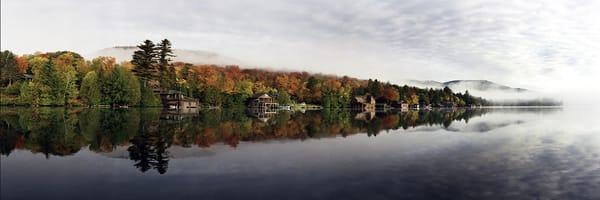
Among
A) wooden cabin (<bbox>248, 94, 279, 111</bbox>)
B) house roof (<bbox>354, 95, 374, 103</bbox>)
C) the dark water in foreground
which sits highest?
house roof (<bbox>354, 95, 374, 103</bbox>)

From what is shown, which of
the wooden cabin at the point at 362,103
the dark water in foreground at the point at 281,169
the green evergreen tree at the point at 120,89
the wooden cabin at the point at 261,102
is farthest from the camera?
the wooden cabin at the point at 362,103

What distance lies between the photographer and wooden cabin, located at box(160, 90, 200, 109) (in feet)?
281

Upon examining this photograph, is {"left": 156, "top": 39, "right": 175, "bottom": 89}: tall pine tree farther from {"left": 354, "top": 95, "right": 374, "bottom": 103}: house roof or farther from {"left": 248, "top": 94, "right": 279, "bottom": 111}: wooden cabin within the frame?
{"left": 354, "top": 95, "right": 374, "bottom": 103}: house roof

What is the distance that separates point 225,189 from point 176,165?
4.64 meters

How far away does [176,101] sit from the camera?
8594 cm

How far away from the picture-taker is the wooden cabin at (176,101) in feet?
281

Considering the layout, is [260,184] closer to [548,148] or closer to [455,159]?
[455,159]

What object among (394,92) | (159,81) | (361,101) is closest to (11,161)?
(159,81)

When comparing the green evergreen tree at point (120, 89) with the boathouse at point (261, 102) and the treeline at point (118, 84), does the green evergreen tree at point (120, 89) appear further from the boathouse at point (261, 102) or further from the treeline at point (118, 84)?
the boathouse at point (261, 102)

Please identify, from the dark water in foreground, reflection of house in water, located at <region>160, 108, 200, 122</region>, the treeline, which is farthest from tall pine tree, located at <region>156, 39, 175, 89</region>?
the dark water in foreground

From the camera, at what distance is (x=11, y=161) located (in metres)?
15.3

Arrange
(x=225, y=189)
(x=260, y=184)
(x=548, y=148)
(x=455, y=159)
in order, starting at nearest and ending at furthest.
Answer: (x=225, y=189) → (x=260, y=184) → (x=455, y=159) → (x=548, y=148)

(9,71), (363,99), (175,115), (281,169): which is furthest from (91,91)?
(363,99)

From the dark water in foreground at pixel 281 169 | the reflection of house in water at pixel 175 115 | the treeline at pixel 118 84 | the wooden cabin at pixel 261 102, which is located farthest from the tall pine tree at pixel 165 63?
the dark water in foreground at pixel 281 169
